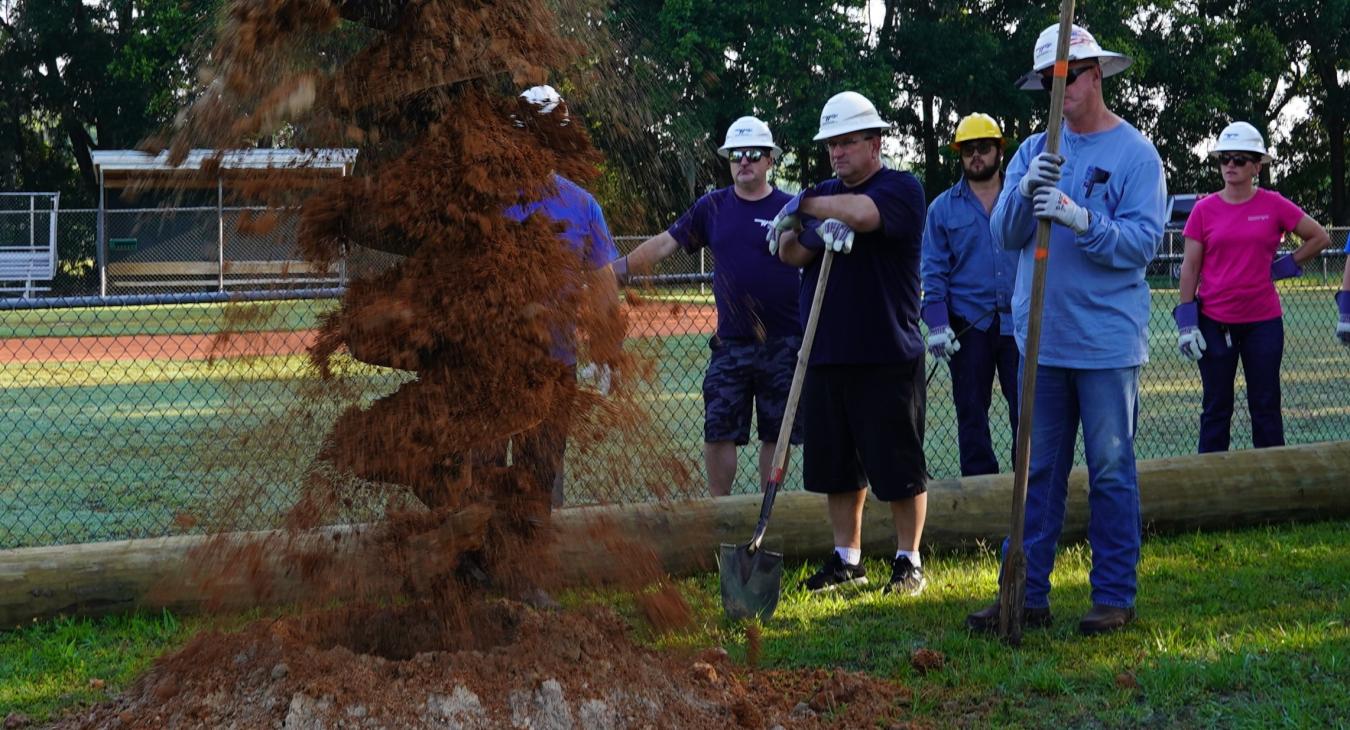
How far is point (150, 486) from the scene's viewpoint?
8656 millimetres

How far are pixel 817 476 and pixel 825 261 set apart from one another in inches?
37.9

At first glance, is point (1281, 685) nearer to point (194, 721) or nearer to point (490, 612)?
point (490, 612)

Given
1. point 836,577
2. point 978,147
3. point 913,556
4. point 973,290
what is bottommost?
point 836,577

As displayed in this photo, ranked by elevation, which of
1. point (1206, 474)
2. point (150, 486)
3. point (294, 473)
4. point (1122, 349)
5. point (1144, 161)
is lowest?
point (150, 486)

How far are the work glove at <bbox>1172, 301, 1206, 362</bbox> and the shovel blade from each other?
3.38m

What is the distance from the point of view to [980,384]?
7.17m

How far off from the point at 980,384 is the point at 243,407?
5054 mm

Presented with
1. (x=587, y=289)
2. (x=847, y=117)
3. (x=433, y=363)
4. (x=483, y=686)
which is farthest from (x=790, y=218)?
(x=483, y=686)

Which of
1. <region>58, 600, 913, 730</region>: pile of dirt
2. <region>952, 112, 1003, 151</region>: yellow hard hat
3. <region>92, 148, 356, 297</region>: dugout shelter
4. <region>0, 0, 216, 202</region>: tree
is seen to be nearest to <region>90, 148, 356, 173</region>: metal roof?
<region>92, 148, 356, 297</region>: dugout shelter

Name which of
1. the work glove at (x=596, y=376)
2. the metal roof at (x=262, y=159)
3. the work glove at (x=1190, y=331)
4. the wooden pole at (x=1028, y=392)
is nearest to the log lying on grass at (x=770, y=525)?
the work glove at (x=596, y=376)

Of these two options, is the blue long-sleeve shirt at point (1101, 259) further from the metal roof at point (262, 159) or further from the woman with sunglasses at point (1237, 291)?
the woman with sunglasses at point (1237, 291)

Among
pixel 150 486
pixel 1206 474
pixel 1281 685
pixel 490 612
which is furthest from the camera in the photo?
pixel 150 486

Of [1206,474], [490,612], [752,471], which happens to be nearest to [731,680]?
[490,612]

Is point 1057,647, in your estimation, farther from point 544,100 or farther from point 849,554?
point 544,100
